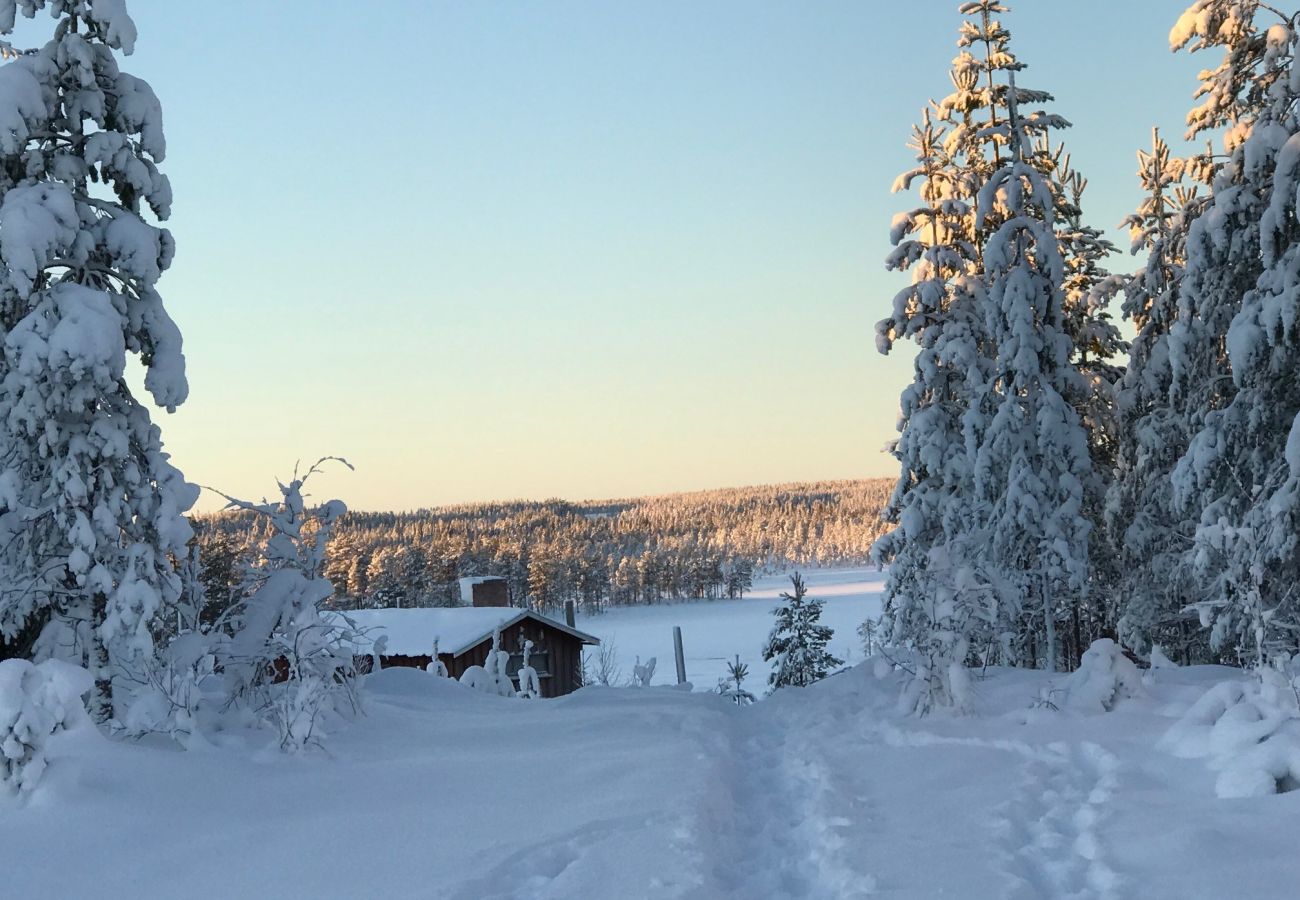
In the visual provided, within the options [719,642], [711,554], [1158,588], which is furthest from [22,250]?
[711,554]

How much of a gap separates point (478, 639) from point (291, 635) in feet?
76.9

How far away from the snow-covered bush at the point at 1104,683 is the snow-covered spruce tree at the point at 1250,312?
2.00 meters

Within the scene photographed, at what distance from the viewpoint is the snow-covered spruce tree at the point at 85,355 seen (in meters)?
9.49

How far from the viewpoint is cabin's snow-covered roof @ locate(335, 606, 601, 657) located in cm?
3216

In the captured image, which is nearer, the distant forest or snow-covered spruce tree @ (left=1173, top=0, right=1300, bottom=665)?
snow-covered spruce tree @ (left=1173, top=0, right=1300, bottom=665)

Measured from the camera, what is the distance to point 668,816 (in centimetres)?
681

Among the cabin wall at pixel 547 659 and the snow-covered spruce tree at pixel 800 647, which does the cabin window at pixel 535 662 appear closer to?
the cabin wall at pixel 547 659

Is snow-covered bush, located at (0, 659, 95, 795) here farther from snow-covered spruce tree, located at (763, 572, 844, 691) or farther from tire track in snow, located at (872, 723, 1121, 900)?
snow-covered spruce tree, located at (763, 572, 844, 691)

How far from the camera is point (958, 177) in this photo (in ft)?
69.2

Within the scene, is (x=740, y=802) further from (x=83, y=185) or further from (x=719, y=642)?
(x=719, y=642)

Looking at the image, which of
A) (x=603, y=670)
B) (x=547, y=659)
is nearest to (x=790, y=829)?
(x=603, y=670)

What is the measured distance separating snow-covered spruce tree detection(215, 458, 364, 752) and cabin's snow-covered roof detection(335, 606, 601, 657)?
69.2 feet

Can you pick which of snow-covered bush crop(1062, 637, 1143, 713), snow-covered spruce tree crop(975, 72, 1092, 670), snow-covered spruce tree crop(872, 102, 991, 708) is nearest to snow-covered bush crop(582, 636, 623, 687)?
snow-covered spruce tree crop(872, 102, 991, 708)

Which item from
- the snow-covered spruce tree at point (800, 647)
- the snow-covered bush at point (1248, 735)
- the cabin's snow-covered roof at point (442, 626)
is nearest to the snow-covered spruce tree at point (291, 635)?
the snow-covered bush at point (1248, 735)
